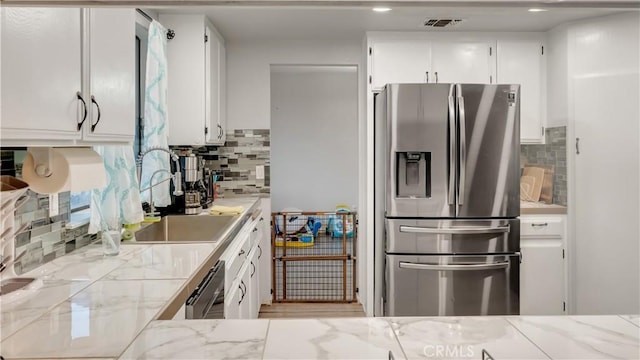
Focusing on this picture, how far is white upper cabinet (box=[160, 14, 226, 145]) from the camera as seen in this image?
124 inches

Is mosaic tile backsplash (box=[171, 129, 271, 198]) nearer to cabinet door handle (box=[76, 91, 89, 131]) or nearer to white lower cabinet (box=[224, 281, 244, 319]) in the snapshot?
white lower cabinet (box=[224, 281, 244, 319])

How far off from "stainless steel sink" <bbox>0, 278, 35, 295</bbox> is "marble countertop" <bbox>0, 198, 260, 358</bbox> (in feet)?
0.08

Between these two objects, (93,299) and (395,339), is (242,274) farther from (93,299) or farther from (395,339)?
(395,339)

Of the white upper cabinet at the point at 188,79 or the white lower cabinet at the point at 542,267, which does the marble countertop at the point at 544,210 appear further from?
the white upper cabinet at the point at 188,79

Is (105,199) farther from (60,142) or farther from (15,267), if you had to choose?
(60,142)

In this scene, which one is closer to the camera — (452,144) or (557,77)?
(452,144)

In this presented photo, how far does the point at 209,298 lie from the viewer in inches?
66.4

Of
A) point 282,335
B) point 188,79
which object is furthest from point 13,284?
point 188,79

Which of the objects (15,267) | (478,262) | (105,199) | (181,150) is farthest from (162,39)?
(478,262)

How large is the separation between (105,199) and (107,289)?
0.73 meters

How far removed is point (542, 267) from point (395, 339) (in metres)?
2.85

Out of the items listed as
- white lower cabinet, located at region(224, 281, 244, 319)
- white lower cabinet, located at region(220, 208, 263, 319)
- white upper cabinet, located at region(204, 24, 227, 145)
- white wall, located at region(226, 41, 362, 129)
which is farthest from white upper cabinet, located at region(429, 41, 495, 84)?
white lower cabinet, located at region(224, 281, 244, 319)

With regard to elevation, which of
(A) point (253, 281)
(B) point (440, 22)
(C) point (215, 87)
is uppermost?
Answer: (B) point (440, 22)

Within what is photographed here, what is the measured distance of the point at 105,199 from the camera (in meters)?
1.91
